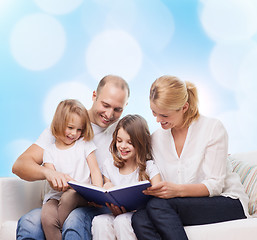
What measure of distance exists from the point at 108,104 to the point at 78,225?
0.74m

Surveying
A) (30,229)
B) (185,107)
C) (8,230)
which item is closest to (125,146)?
(185,107)

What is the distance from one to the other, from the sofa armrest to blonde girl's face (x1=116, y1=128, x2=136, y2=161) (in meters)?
0.62

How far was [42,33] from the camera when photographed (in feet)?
11.4

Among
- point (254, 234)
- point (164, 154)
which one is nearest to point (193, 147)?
point (164, 154)

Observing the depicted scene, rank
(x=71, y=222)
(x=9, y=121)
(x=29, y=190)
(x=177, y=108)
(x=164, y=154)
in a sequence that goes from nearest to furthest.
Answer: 1. (x=71, y=222)
2. (x=177, y=108)
3. (x=164, y=154)
4. (x=29, y=190)
5. (x=9, y=121)

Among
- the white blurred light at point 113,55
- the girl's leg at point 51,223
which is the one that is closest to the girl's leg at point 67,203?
the girl's leg at point 51,223

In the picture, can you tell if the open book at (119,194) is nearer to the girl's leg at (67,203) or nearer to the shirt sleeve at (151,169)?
the girl's leg at (67,203)

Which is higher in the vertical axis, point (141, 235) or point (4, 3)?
point (4, 3)

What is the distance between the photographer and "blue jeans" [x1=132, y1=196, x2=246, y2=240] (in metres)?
1.49

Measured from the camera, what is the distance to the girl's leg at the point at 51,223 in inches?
A: 67.1

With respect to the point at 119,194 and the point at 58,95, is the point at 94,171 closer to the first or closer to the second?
the point at 119,194

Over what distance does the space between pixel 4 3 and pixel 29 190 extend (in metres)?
2.07

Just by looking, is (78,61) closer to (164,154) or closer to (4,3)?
(4,3)

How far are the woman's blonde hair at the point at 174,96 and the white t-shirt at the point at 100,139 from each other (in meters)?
0.48
